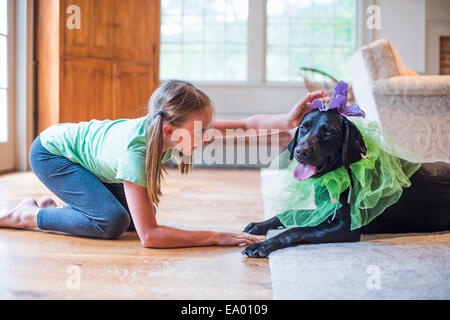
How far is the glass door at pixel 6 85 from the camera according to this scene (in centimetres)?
381

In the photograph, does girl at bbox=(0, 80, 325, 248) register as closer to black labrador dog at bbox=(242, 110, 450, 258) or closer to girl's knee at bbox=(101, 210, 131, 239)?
girl's knee at bbox=(101, 210, 131, 239)

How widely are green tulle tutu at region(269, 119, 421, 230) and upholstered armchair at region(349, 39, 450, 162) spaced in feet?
4.90

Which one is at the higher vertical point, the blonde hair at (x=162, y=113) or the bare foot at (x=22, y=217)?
the blonde hair at (x=162, y=113)

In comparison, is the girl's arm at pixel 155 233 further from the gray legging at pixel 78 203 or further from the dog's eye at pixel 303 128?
the dog's eye at pixel 303 128

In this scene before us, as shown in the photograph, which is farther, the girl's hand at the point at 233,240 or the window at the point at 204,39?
the window at the point at 204,39

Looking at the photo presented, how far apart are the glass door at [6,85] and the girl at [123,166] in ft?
7.46

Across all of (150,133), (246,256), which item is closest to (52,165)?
(150,133)

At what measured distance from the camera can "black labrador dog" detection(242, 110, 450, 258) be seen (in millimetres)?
1450

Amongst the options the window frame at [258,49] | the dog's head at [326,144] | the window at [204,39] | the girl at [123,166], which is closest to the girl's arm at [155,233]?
the girl at [123,166]

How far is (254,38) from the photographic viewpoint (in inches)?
225

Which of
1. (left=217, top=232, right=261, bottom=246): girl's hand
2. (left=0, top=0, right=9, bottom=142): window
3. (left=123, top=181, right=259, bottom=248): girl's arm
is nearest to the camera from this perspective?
(left=123, top=181, right=259, bottom=248): girl's arm

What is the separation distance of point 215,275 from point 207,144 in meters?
3.66

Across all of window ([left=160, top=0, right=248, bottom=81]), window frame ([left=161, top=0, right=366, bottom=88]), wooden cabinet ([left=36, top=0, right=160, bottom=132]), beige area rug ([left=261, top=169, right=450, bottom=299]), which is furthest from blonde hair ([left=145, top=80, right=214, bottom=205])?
window ([left=160, top=0, right=248, bottom=81])

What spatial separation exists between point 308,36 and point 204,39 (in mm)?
1330
